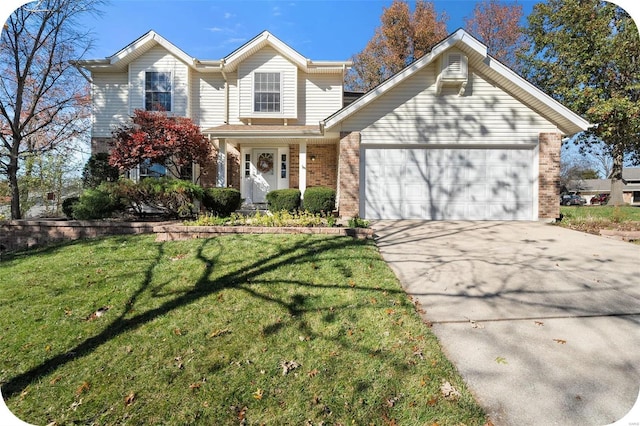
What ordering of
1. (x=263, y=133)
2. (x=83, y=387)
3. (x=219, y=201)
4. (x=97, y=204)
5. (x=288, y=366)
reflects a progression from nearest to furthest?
1. (x=83, y=387)
2. (x=288, y=366)
3. (x=97, y=204)
4. (x=219, y=201)
5. (x=263, y=133)

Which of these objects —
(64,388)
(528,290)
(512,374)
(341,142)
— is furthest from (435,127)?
(64,388)

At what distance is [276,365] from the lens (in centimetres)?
275

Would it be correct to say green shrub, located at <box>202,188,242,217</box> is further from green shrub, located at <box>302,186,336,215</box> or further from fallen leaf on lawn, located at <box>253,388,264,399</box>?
fallen leaf on lawn, located at <box>253,388,264,399</box>

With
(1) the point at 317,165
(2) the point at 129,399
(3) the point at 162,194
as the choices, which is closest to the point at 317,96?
(1) the point at 317,165

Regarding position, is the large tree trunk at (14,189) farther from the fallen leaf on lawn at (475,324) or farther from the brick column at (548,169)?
the brick column at (548,169)

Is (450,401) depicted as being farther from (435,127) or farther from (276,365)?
(435,127)

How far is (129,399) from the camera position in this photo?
2.43m

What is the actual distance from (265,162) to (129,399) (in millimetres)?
10961

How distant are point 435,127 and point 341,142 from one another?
3019mm

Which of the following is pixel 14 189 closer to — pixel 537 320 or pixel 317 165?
pixel 317 165

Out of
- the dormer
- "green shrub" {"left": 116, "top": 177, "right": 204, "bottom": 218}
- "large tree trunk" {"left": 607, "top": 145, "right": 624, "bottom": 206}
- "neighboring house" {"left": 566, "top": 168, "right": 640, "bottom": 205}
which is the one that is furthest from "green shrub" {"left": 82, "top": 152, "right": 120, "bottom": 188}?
"neighboring house" {"left": 566, "top": 168, "right": 640, "bottom": 205}

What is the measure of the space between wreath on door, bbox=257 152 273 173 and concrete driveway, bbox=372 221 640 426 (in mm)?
7541

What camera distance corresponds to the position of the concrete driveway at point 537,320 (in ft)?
7.65

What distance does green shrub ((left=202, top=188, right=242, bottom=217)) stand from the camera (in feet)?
28.7
